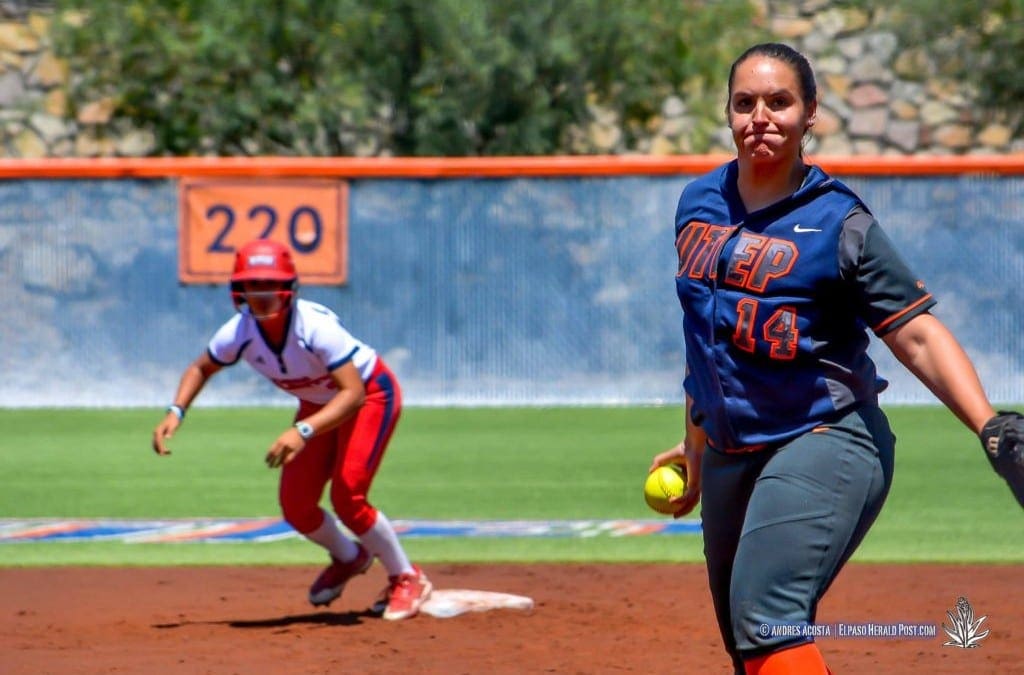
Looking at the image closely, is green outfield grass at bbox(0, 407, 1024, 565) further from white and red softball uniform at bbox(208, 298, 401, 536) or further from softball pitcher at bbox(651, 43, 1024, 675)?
softball pitcher at bbox(651, 43, 1024, 675)

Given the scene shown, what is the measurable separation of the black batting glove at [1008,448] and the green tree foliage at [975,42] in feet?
56.1

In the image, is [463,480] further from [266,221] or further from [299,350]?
[266,221]

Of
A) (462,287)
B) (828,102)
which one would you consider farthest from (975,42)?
(462,287)

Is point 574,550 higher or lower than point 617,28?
lower

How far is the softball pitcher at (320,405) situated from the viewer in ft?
23.0

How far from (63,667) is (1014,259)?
12.2 metres

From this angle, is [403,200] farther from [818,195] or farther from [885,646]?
[818,195]

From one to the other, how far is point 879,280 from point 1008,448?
1.85 ft

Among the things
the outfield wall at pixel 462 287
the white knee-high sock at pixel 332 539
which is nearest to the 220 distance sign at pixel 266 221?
the outfield wall at pixel 462 287

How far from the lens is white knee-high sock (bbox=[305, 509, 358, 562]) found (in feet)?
24.6

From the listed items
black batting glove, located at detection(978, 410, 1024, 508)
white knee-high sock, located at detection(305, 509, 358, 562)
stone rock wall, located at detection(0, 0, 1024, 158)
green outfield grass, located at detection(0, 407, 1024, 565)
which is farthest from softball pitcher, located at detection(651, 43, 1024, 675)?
stone rock wall, located at detection(0, 0, 1024, 158)

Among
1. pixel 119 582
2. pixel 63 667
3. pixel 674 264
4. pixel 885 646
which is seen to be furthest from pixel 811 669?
pixel 674 264

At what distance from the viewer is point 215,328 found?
16.5 metres

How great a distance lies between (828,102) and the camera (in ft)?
70.1
